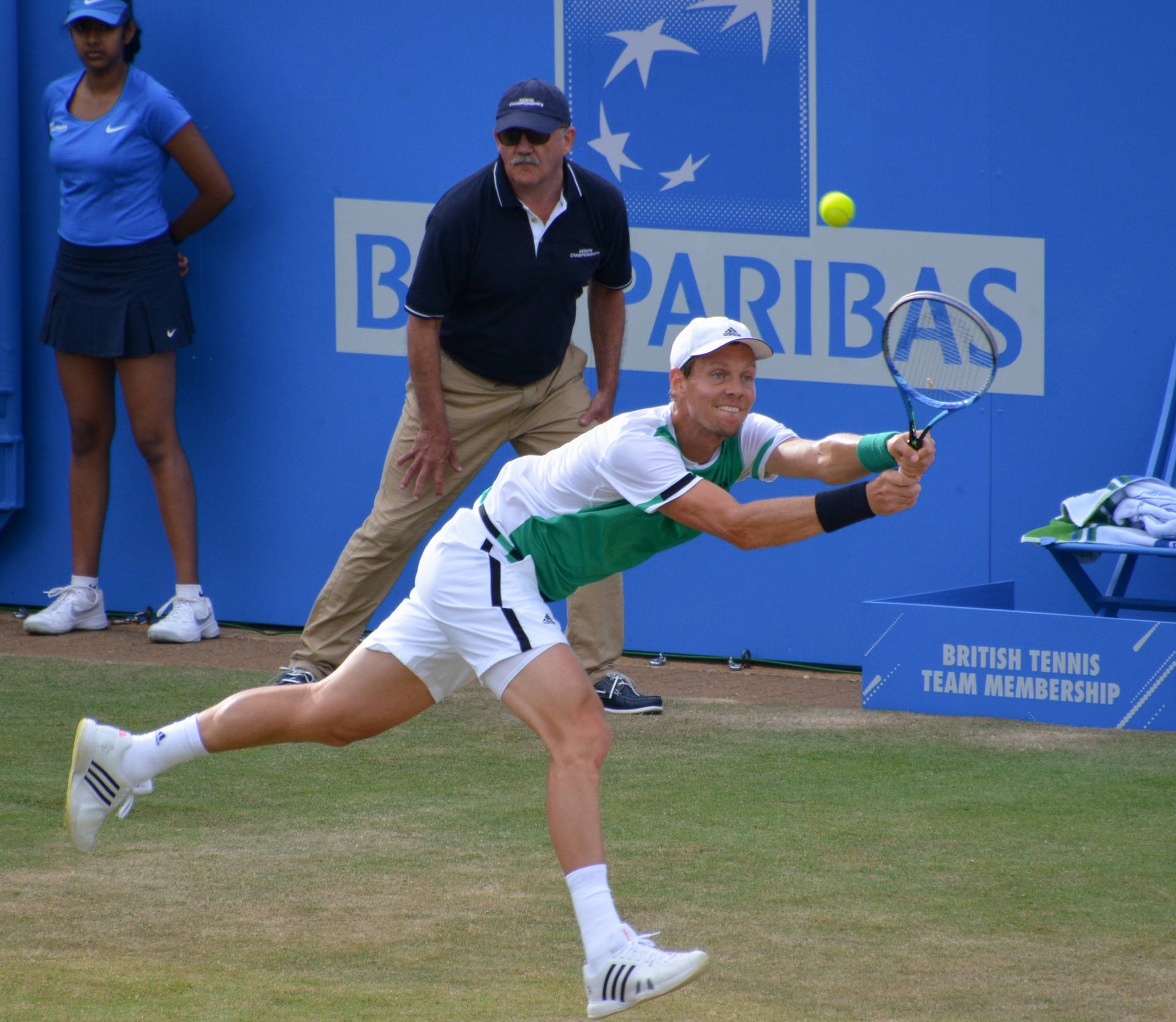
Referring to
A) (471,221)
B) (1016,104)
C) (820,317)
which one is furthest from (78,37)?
(1016,104)

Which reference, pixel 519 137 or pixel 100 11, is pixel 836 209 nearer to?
pixel 519 137

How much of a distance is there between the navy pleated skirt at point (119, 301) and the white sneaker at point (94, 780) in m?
3.06

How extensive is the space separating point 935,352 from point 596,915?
61.7 inches

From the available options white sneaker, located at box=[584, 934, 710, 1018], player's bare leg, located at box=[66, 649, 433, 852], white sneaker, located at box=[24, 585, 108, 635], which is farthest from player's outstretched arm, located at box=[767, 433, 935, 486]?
white sneaker, located at box=[24, 585, 108, 635]

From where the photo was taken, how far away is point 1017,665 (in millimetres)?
5805

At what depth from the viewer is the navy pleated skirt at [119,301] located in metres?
7.00

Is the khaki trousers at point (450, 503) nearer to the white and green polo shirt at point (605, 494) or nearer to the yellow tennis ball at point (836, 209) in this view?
the yellow tennis ball at point (836, 209)

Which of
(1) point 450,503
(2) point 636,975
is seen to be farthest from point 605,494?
(1) point 450,503

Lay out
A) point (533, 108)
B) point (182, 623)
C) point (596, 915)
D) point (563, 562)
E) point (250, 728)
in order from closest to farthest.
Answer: point (596, 915), point (563, 562), point (250, 728), point (533, 108), point (182, 623)

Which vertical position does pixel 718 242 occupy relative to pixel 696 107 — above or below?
below

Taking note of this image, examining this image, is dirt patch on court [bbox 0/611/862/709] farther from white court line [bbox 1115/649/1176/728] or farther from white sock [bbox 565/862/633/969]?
white sock [bbox 565/862/633/969]

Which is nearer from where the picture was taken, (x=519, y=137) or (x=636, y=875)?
(x=636, y=875)

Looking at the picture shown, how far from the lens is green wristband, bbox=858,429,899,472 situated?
12.6 feet

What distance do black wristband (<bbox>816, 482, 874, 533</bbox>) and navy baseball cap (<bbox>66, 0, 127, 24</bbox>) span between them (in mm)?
4301
